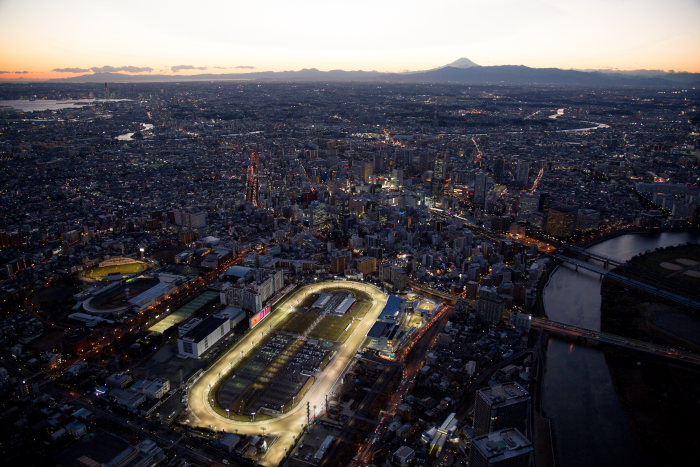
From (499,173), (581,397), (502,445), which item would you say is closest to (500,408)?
(502,445)

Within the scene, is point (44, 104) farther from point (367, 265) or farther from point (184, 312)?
point (367, 265)

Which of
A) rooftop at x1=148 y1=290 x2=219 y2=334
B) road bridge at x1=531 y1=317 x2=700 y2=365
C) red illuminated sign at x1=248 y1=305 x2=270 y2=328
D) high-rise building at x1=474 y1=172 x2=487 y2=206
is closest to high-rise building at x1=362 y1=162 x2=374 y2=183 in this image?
high-rise building at x1=474 y1=172 x2=487 y2=206

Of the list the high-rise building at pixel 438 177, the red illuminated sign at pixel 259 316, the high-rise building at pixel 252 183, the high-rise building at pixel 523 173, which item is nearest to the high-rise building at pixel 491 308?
the red illuminated sign at pixel 259 316

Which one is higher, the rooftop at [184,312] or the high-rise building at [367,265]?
the high-rise building at [367,265]

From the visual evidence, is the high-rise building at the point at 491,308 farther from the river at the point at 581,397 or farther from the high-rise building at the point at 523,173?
the high-rise building at the point at 523,173

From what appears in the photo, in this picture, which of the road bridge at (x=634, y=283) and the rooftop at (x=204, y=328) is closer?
the rooftop at (x=204, y=328)

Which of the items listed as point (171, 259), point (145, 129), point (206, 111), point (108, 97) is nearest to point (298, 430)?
point (171, 259)
